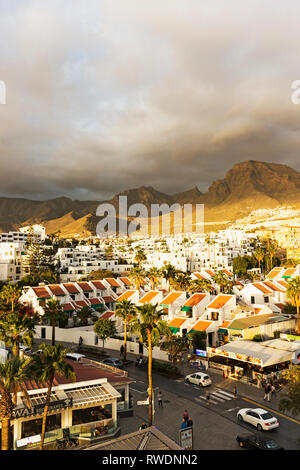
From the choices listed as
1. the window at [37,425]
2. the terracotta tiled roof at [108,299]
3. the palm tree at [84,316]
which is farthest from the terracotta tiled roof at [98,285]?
the window at [37,425]

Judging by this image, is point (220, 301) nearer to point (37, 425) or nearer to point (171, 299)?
point (171, 299)

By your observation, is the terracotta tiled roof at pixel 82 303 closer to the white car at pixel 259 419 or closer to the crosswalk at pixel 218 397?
the crosswalk at pixel 218 397

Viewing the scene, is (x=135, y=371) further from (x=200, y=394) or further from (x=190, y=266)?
(x=190, y=266)

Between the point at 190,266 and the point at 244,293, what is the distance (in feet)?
247

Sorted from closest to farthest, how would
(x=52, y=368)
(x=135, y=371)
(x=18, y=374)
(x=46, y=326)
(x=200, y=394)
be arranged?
1. (x=18, y=374)
2. (x=52, y=368)
3. (x=200, y=394)
4. (x=135, y=371)
5. (x=46, y=326)

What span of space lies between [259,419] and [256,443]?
11.9 ft

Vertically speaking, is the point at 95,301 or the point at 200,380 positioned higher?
the point at 95,301

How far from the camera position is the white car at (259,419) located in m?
22.7

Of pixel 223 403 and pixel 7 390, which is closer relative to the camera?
pixel 7 390

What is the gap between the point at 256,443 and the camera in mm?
19672

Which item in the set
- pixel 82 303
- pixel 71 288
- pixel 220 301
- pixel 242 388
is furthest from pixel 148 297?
pixel 242 388

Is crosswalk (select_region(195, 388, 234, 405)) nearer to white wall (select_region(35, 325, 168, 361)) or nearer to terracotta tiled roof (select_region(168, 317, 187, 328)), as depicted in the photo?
white wall (select_region(35, 325, 168, 361))

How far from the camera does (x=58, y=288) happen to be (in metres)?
69.2
